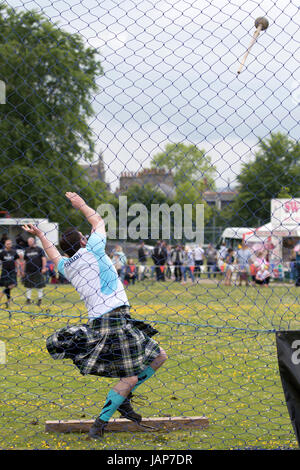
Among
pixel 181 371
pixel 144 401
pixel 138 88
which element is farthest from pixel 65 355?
pixel 181 371

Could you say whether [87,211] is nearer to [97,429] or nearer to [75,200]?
[75,200]

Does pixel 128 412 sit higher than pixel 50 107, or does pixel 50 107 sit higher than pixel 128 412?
pixel 50 107

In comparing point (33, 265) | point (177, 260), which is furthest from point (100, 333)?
point (177, 260)

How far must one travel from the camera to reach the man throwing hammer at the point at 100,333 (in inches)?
140

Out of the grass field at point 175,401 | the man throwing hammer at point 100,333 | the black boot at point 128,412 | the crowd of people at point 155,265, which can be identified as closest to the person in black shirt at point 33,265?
the crowd of people at point 155,265

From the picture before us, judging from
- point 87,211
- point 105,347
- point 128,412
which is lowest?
point 128,412

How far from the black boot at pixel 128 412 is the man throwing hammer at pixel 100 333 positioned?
0.70ft

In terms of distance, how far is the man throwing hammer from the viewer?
11.6 feet

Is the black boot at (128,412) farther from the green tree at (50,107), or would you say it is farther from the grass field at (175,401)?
the green tree at (50,107)

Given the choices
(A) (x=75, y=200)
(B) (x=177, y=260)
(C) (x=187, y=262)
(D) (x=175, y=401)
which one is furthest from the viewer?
(C) (x=187, y=262)

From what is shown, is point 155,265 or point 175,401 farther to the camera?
point 155,265

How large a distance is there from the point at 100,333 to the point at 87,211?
0.74 meters

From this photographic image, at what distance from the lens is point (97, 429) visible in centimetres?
359

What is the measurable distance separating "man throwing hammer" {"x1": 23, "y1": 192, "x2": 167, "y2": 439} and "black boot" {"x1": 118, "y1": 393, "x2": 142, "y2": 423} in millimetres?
212
